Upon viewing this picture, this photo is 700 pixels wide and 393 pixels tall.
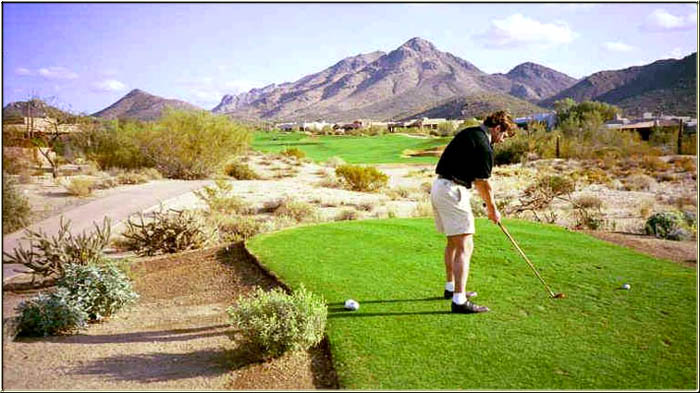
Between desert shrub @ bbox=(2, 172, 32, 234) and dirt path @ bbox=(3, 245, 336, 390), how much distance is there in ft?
23.3

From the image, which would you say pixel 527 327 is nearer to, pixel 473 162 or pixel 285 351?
pixel 473 162

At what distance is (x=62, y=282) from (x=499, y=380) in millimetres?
5744

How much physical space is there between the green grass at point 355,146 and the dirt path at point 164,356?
39.0 metres

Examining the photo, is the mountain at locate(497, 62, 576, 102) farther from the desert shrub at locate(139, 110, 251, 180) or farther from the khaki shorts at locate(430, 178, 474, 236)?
the khaki shorts at locate(430, 178, 474, 236)

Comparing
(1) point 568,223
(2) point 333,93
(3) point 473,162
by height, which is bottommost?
(1) point 568,223

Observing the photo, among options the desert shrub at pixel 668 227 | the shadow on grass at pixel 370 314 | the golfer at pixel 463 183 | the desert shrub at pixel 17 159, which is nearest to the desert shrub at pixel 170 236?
the shadow on grass at pixel 370 314

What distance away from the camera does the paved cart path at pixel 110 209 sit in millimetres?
12920

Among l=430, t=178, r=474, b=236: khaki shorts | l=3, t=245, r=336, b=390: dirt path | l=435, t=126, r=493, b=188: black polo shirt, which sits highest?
l=435, t=126, r=493, b=188: black polo shirt

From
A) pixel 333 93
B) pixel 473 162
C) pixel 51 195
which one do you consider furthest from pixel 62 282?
pixel 333 93

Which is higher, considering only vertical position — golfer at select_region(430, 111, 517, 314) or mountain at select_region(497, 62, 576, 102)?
mountain at select_region(497, 62, 576, 102)

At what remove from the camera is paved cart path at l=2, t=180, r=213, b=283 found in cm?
1292

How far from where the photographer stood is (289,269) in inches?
332

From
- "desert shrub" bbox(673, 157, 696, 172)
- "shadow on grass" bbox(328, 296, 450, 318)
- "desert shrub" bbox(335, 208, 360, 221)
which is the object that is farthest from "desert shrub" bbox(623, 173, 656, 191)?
"shadow on grass" bbox(328, 296, 450, 318)

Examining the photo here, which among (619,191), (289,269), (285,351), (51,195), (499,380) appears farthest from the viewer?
(619,191)
